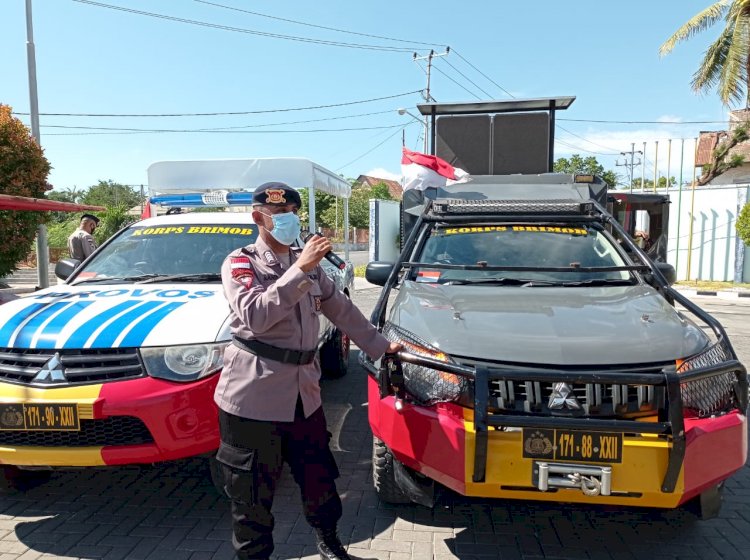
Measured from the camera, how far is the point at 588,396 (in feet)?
7.70

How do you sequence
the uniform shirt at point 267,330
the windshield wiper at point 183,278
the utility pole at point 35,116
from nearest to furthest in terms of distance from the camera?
1. the uniform shirt at point 267,330
2. the windshield wiper at point 183,278
3. the utility pole at point 35,116

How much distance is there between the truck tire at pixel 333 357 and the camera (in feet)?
18.6

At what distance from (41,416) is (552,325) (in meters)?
2.50

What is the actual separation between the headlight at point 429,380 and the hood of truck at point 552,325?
44 mm

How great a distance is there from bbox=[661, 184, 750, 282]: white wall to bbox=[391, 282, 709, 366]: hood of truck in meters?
16.4

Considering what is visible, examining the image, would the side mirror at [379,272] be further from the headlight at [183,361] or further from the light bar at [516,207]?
the headlight at [183,361]

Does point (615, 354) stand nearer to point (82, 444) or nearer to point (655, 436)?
point (655, 436)

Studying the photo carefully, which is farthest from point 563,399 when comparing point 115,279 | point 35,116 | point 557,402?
point 35,116

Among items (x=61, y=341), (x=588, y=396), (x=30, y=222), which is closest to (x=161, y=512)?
(x=61, y=341)

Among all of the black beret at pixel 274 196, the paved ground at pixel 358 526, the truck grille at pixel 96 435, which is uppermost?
the black beret at pixel 274 196

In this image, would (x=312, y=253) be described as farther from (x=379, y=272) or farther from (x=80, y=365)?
(x=379, y=272)

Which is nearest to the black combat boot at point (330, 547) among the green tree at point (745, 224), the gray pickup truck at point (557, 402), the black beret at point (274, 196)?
the gray pickup truck at point (557, 402)

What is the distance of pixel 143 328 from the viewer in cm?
289

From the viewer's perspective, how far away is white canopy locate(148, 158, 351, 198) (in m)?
8.34
